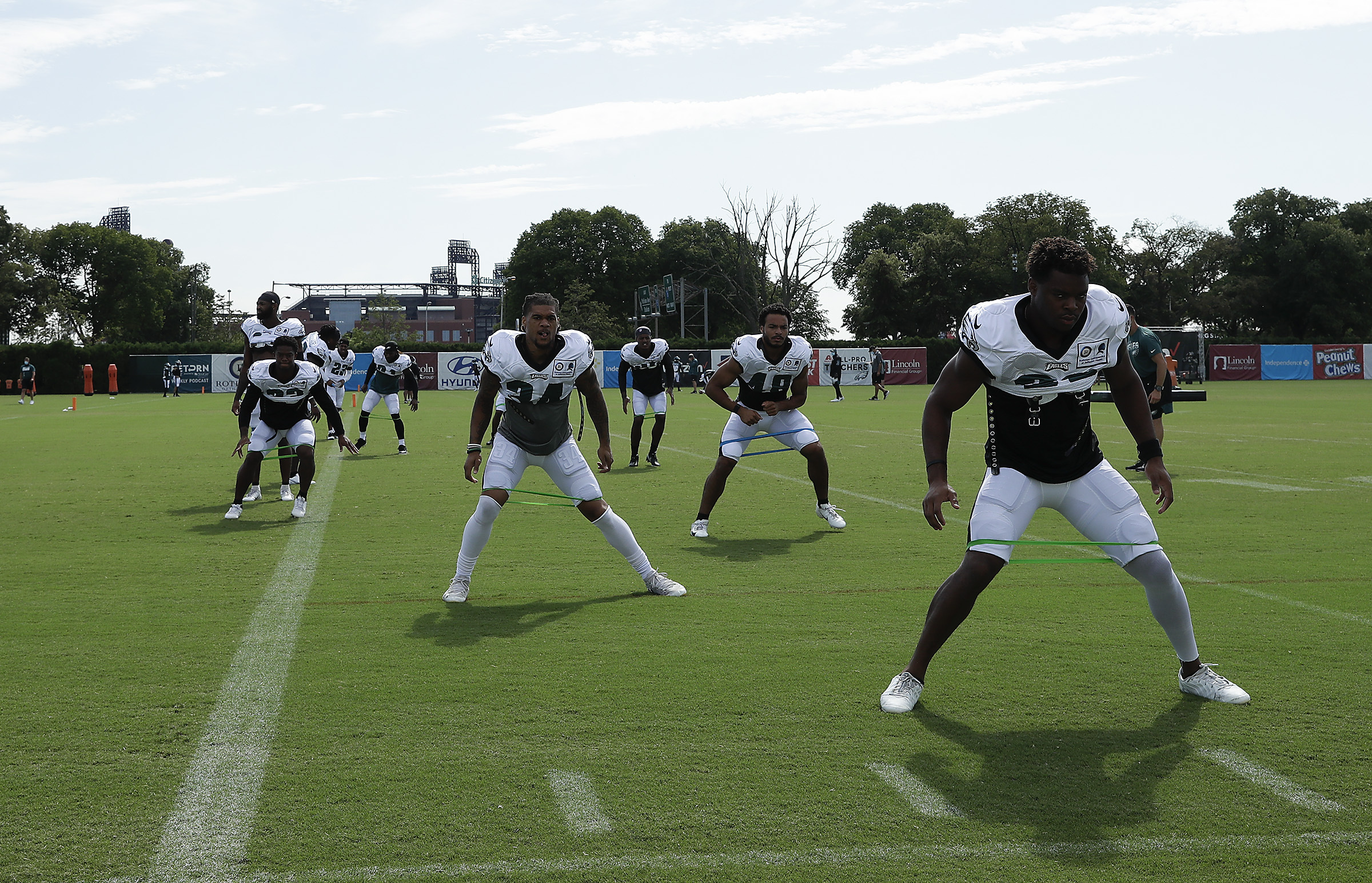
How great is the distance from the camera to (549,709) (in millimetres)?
4625

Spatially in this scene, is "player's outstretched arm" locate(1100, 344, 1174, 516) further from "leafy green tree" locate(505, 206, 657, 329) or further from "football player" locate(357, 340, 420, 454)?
"leafy green tree" locate(505, 206, 657, 329)

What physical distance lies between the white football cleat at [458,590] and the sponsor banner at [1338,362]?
194 feet

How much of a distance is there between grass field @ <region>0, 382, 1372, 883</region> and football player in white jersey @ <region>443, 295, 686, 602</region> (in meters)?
0.36

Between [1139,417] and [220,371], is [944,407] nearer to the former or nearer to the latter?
[1139,417]

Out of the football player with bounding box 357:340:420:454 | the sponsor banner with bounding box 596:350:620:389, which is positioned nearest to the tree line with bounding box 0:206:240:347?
the sponsor banner with bounding box 596:350:620:389

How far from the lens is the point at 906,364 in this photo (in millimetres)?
56812

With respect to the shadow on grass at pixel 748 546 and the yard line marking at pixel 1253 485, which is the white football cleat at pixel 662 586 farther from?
the yard line marking at pixel 1253 485

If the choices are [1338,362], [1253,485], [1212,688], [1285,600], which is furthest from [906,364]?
[1212,688]

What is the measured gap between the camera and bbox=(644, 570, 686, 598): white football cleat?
7000 mm

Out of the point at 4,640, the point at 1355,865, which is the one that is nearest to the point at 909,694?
the point at 1355,865

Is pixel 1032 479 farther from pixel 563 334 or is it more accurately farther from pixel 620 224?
pixel 620 224

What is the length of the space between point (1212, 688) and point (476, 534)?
13.7ft

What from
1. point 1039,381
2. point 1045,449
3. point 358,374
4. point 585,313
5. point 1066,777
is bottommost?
point 1066,777

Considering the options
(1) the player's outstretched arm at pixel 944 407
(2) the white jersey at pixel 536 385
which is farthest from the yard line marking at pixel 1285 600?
(2) the white jersey at pixel 536 385
